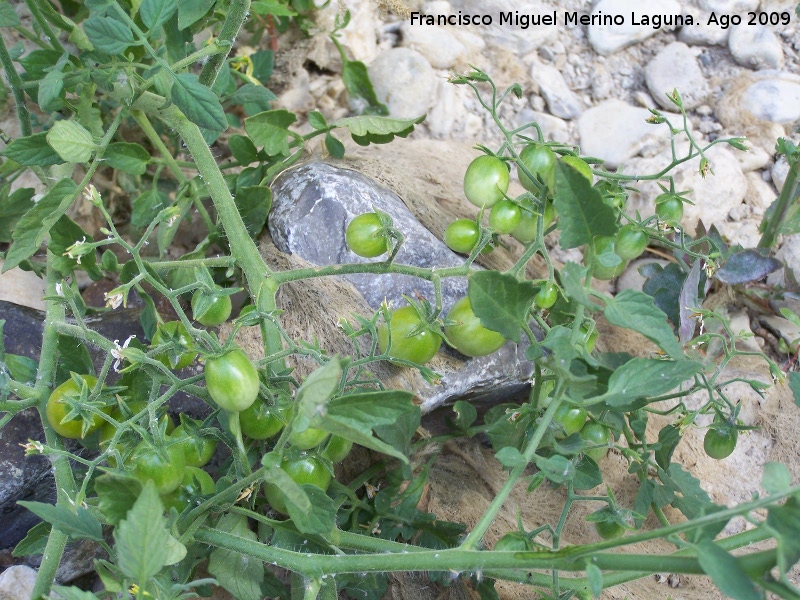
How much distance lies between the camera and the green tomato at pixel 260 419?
108cm

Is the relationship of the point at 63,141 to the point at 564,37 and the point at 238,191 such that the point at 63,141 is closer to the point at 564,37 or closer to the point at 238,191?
the point at 238,191

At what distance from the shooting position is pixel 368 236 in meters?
1.23

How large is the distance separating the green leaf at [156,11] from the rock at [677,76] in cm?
153

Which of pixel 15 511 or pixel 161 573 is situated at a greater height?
pixel 161 573

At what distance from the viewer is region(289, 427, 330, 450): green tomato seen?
970 millimetres

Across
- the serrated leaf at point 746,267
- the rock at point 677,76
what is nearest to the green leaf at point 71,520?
the serrated leaf at point 746,267

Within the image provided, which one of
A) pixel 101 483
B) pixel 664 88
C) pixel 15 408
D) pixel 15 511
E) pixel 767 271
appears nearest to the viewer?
pixel 101 483

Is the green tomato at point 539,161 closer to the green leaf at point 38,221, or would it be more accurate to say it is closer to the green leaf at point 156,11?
the green leaf at point 156,11

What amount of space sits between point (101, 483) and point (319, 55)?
1.68m

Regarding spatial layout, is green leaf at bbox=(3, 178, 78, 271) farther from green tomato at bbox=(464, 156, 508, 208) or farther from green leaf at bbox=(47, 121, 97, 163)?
green tomato at bbox=(464, 156, 508, 208)

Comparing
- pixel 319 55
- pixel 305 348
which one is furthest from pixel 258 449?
pixel 319 55

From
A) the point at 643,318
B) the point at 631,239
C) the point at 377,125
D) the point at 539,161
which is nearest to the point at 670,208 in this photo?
the point at 631,239

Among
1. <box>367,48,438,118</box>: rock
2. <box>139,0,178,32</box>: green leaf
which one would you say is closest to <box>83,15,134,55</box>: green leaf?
<box>139,0,178,32</box>: green leaf

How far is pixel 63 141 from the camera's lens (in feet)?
4.10
